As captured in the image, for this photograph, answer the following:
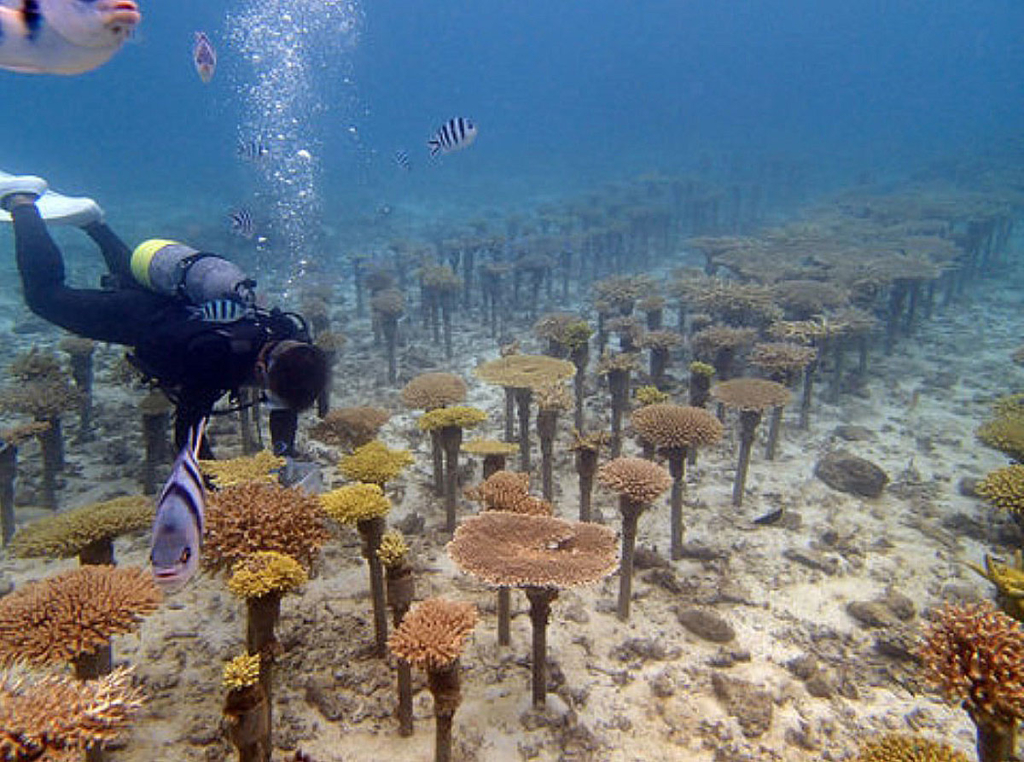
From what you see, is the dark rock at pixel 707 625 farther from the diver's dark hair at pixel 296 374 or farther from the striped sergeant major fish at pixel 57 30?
the striped sergeant major fish at pixel 57 30

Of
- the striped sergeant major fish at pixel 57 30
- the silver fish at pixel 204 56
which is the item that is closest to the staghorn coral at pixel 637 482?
the striped sergeant major fish at pixel 57 30

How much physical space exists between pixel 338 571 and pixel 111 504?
2.14 m

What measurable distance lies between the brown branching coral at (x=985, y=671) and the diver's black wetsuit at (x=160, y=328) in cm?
540

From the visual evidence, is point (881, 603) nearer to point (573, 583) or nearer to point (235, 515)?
point (573, 583)

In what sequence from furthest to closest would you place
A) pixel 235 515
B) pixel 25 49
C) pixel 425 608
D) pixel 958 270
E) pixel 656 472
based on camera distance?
pixel 958 270, pixel 656 472, pixel 235 515, pixel 425 608, pixel 25 49

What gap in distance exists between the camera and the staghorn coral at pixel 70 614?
3.19m

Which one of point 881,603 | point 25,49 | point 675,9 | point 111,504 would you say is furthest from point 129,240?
point 675,9

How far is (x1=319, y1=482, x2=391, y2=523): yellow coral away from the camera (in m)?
4.04

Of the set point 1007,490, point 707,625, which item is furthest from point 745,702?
point 1007,490

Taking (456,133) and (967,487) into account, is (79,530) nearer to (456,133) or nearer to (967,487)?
(456,133)

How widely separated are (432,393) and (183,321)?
2.84 meters

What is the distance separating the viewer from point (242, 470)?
16.3 ft

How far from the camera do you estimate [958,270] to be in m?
16.2

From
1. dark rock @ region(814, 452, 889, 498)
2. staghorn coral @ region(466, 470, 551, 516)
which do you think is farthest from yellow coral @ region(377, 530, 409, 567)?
dark rock @ region(814, 452, 889, 498)
